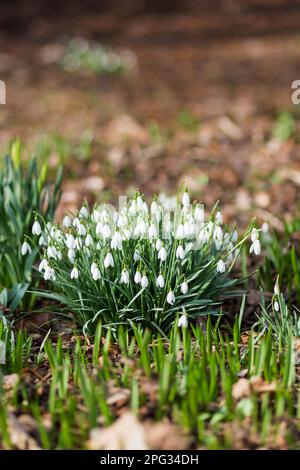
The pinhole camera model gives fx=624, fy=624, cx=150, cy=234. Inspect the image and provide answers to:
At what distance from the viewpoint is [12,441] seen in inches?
80.7

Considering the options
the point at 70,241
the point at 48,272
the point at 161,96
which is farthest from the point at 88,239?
the point at 161,96

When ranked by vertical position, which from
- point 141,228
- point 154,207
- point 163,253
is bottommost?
point 163,253

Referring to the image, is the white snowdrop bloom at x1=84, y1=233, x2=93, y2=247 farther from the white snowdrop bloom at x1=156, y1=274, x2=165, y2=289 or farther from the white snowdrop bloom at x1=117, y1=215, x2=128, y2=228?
the white snowdrop bloom at x1=156, y1=274, x2=165, y2=289

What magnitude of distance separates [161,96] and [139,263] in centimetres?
407

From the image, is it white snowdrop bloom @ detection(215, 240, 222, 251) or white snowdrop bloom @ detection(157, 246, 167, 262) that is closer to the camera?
white snowdrop bloom @ detection(157, 246, 167, 262)

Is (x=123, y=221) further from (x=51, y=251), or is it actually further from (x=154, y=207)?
(x=51, y=251)

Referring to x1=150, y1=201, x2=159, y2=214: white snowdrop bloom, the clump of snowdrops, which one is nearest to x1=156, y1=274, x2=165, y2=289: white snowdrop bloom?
the clump of snowdrops

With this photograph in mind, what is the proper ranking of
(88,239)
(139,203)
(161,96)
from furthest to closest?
1. (161,96)
2. (139,203)
3. (88,239)

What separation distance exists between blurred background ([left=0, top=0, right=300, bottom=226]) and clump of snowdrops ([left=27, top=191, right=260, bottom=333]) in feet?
4.84

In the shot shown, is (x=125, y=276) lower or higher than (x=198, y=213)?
lower

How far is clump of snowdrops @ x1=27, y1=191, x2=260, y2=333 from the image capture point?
8.19 feet

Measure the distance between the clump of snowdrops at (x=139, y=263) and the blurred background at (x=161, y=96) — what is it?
1.47 metres

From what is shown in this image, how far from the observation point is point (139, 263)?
2.51m

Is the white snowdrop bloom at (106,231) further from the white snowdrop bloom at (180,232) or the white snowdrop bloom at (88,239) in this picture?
the white snowdrop bloom at (180,232)
